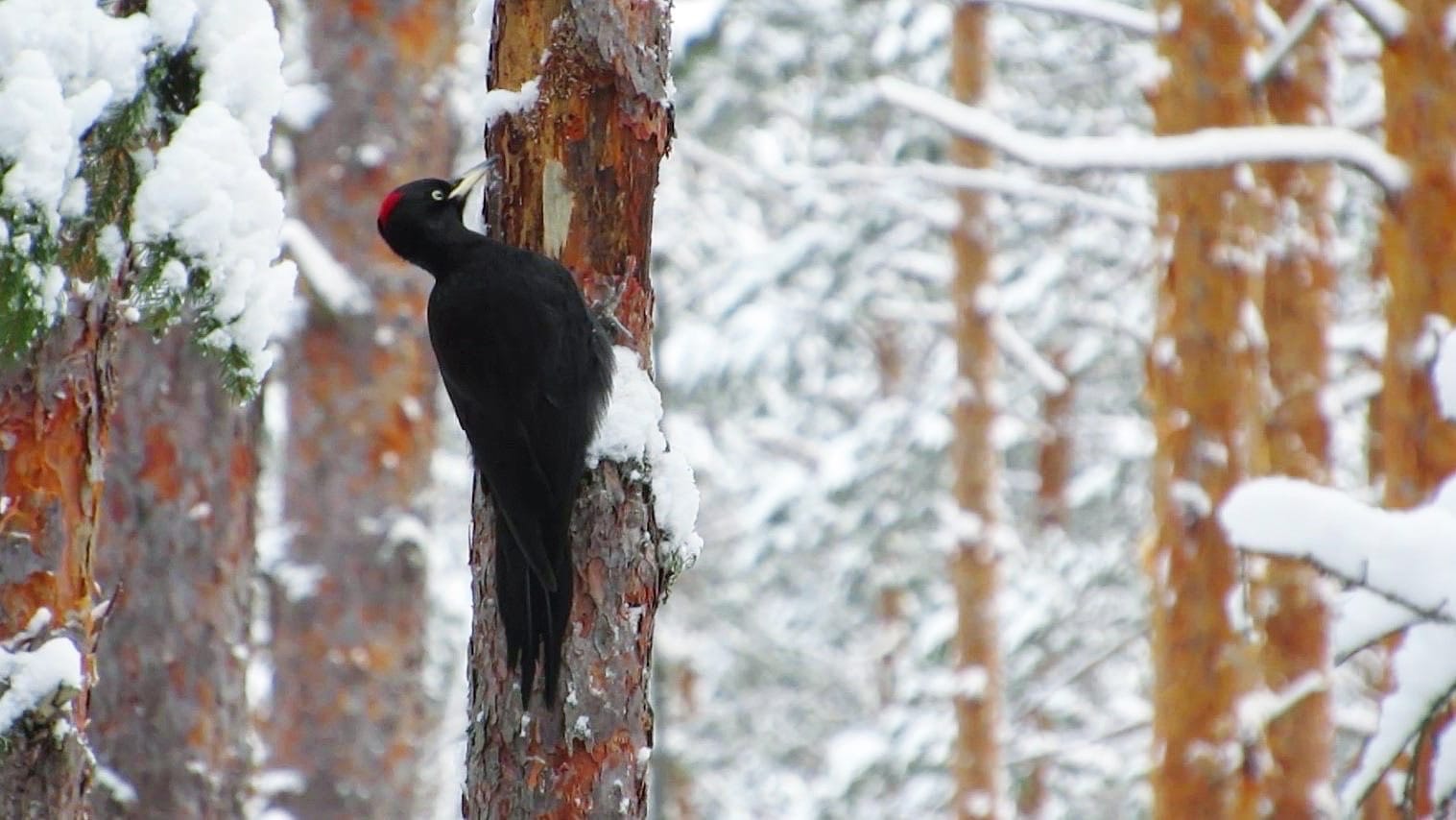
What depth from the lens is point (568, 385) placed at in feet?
11.2

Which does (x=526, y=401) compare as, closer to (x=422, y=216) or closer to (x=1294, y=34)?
(x=422, y=216)

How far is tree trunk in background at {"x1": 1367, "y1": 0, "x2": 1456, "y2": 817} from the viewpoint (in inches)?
198

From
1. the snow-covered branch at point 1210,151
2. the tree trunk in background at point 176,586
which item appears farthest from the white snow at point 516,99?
the snow-covered branch at point 1210,151

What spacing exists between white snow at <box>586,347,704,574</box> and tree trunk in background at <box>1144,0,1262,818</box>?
12.7ft

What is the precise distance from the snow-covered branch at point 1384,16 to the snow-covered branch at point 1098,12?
4.93 feet

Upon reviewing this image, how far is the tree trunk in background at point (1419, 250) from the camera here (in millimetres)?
5027

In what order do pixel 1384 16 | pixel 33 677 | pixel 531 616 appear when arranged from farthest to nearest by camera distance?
pixel 1384 16 → pixel 531 616 → pixel 33 677

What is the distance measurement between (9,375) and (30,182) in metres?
0.35

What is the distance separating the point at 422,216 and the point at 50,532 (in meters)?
1.25

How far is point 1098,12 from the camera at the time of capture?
6.91 meters

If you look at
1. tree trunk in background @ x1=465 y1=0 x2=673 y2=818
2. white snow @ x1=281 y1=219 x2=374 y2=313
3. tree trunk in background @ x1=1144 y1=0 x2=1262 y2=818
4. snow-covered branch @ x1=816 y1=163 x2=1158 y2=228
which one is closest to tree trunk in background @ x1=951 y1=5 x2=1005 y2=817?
snow-covered branch @ x1=816 y1=163 x2=1158 y2=228

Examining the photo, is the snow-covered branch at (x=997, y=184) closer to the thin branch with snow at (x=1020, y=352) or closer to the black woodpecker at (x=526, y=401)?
the thin branch with snow at (x=1020, y=352)

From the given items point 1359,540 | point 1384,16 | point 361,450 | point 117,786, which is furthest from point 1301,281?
point 117,786

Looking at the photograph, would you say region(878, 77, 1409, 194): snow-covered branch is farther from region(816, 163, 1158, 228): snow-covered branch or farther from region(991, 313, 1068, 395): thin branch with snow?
region(991, 313, 1068, 395): thin branch with snow
